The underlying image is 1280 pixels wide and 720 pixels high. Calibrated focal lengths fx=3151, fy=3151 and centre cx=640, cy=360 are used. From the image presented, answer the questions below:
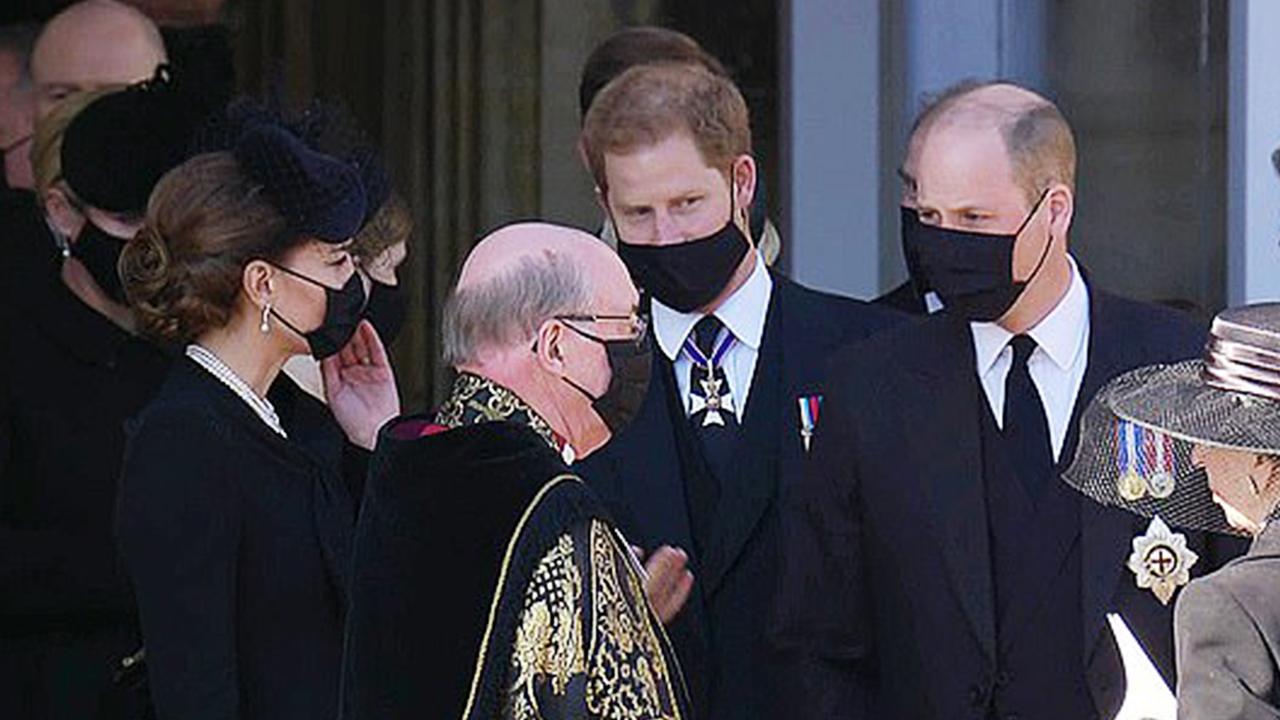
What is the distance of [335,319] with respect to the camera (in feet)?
15.9

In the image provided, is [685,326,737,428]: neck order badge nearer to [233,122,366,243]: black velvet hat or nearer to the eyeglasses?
[233,122,366,243]: black velvet hat

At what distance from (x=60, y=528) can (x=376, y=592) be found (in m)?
1.38

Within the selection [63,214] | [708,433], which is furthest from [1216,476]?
[63,214]

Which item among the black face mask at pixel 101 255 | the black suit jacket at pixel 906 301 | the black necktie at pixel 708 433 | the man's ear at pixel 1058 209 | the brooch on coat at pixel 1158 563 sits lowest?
the brooch on coat at pixel 1158 563

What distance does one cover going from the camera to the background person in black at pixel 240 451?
453 centimetres

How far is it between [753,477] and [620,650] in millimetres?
1107

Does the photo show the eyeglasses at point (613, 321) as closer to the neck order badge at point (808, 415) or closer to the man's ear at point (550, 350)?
the man's ear at point (550, 350)

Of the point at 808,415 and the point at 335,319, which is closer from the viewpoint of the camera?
the point at 335,319

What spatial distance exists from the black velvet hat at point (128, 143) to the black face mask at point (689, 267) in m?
0.94

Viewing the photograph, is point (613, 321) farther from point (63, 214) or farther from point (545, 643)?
point (63, 214)

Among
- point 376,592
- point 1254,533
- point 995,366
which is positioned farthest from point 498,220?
point 1254,533

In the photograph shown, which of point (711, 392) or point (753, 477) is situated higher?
point (711, 392)

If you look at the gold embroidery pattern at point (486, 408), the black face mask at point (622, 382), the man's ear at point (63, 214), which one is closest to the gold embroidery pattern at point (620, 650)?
the gold embroidery pattern at point (486, 408)

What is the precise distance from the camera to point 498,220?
6.72 metres
